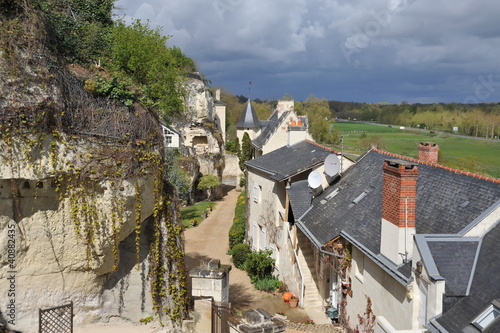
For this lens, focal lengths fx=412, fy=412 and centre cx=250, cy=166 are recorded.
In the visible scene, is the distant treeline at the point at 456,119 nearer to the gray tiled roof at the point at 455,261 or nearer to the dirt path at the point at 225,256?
the dirt path at the point at 225,256

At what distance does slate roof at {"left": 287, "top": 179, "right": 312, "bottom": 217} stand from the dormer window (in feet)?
31.2

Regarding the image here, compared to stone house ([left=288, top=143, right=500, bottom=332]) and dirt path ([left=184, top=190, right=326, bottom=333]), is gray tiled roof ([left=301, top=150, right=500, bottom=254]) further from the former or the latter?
dirt path ([left=184, top=190, right=326, bottom=333])

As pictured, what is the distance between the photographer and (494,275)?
875cm

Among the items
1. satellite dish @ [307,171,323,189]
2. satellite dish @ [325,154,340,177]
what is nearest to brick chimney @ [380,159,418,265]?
satellite dish @ [307,171,323,189]

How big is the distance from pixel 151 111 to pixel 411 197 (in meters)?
7.73

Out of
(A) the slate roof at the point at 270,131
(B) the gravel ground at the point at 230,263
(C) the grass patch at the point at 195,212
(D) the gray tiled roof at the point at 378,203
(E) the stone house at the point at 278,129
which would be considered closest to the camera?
(D) the gray tiled roof at the point at 378,203

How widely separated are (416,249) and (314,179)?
8160 mm

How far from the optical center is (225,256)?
2412cm

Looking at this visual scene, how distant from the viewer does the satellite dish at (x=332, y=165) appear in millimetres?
17609

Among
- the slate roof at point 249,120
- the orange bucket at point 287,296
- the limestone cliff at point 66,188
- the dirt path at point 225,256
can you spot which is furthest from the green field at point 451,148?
the limestone cliff at point 66,188

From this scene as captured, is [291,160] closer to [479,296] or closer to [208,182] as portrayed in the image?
[479,296]

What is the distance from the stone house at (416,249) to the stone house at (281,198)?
2.49 metres

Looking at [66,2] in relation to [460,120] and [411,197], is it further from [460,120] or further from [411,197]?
[460,120]

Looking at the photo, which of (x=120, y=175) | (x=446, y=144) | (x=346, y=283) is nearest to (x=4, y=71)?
(x=120, y=175)
